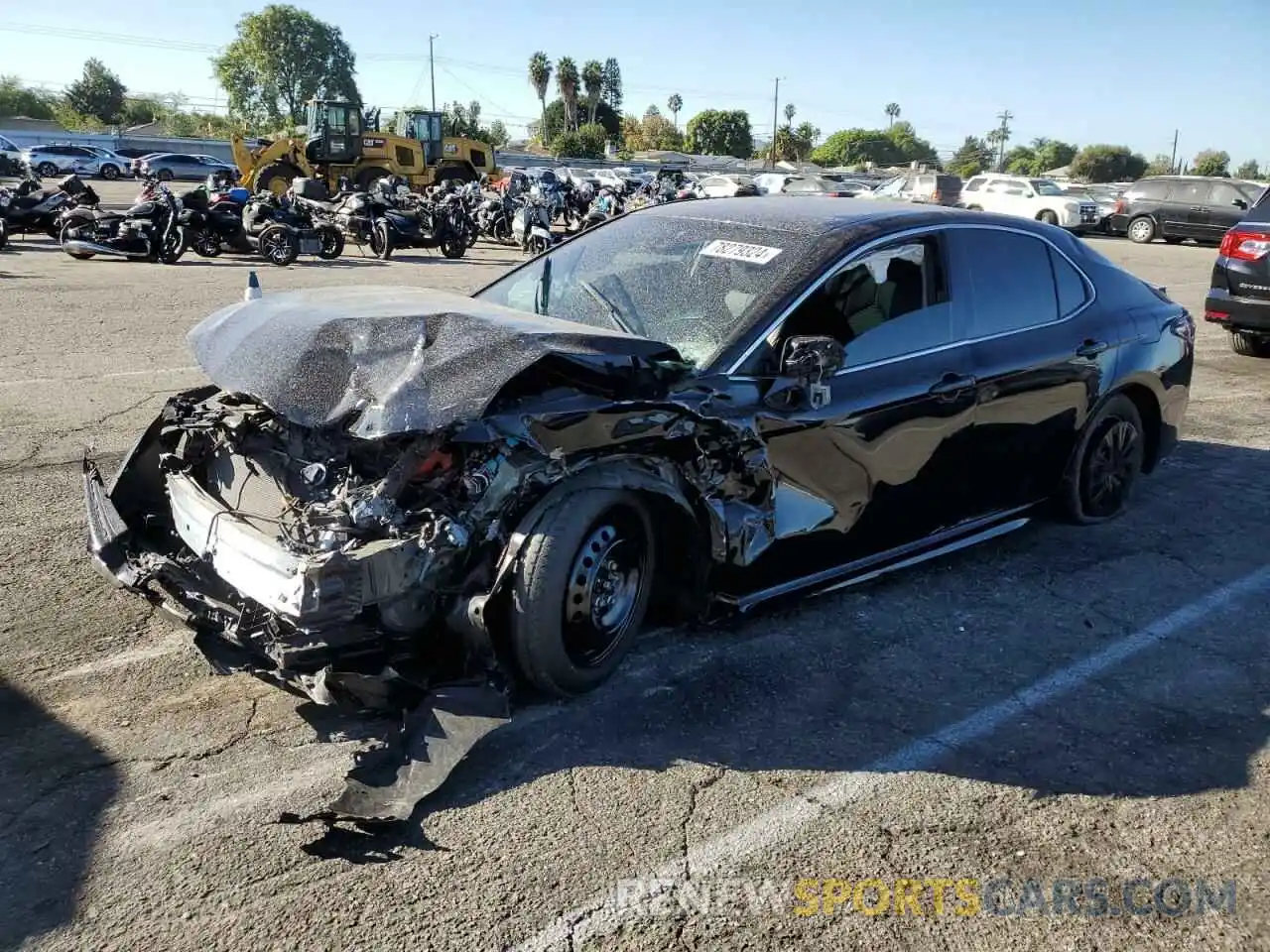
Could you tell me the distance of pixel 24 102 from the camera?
94125 mm

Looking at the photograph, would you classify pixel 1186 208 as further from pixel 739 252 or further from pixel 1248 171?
pixel 1248 171

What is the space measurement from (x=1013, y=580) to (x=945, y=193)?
3145cm

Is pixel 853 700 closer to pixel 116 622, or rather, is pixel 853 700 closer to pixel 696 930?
pixel 696 930

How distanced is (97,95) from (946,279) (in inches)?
4531

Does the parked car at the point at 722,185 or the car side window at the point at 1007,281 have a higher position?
the parked car at the point at 722,185

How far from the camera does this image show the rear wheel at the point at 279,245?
17.4m

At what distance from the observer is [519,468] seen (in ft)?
11.2

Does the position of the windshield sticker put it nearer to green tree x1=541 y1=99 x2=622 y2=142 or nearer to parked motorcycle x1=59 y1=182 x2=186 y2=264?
parked motorcycle x1=59 y1=182 x2=186 y2=264

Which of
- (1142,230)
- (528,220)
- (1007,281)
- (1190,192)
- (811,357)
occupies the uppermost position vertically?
(1190,192)

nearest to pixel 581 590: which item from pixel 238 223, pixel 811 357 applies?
pixel 811 357

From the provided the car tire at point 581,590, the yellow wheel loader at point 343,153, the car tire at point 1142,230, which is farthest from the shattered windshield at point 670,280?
the car tire at point 1142,230

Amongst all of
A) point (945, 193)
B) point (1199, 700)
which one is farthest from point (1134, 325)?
point (945, 193)

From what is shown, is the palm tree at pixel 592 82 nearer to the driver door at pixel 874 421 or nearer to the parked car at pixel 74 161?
the parked car at pixel 74 161

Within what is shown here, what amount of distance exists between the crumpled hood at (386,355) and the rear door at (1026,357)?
178cm
